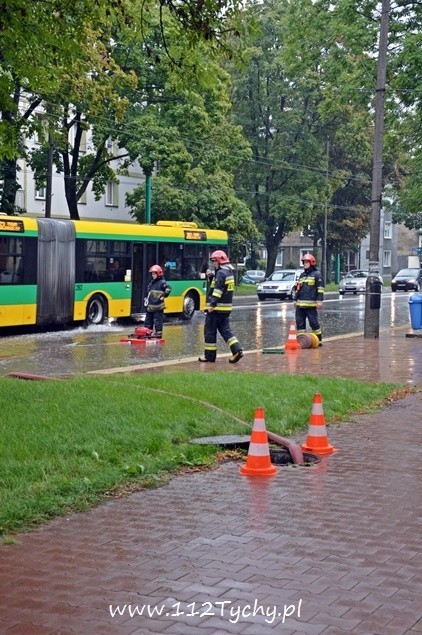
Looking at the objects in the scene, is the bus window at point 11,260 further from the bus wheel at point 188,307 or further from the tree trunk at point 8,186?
the tree trunk at point 8,186

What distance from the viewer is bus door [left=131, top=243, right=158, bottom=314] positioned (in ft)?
98.9

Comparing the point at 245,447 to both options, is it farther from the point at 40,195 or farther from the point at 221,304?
the point at 40,195

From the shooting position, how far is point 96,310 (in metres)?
28.6

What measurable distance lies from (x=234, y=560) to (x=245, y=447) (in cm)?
360

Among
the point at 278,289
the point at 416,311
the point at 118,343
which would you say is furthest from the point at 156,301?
the point at 278,289

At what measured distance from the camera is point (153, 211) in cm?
4984

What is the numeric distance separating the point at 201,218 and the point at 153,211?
2.51 metres

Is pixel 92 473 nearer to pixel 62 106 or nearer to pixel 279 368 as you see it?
pixel 279 368

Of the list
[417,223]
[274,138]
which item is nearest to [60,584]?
[274,138]

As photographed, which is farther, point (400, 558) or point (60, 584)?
point (400, 558)

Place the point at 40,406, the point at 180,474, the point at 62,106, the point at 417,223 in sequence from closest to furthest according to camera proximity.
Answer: the point at 180,474
the point at 40,406
the point at 62,106
the point at 417,223

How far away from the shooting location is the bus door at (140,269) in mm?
30141

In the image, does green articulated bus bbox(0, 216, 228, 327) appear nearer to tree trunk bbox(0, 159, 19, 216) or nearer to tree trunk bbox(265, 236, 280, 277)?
tree trunk bbox(0, 159, 19, 216)

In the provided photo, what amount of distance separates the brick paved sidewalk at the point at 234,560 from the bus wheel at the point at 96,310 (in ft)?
64.9
